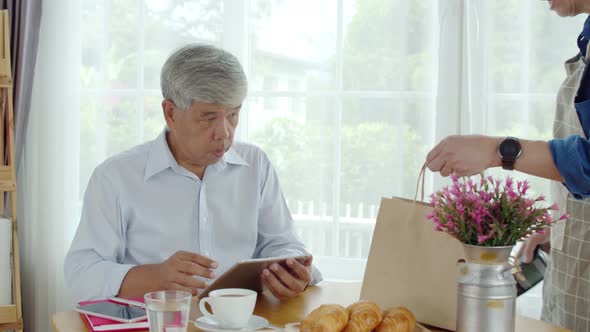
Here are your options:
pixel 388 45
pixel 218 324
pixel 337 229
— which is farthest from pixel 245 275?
pixel 388 45

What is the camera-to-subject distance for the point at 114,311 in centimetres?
159

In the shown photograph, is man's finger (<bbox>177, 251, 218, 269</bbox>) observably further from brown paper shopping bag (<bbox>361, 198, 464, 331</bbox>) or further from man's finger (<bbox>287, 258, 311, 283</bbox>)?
brown paper shopping bag (<bbox>361, 198, 464, 331</bbox>)

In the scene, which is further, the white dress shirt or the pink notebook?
the white dress shirt

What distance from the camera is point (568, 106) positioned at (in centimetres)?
194

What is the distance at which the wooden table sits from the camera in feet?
5.08

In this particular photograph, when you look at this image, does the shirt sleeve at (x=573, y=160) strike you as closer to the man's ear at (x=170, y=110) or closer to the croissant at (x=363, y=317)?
the croissant at (x=363, y=317)

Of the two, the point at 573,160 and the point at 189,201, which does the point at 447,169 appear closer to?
the point at 573,160

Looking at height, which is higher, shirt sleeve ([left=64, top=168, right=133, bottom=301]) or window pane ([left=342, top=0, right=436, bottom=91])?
window pane ([left=342, top=0, right=436, bottom=91])

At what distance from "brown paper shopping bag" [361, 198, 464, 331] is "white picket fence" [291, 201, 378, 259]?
139 centimetres

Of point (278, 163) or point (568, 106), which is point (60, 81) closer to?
point (278, 163)

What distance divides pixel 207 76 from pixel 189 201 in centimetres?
39

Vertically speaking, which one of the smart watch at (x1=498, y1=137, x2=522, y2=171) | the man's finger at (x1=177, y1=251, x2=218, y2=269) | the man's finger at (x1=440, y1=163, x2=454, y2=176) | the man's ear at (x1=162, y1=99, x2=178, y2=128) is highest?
the man's ear at (x1=162, y1=99, x2=178, y2=128)

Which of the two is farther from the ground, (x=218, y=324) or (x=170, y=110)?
(x=170, y=110)

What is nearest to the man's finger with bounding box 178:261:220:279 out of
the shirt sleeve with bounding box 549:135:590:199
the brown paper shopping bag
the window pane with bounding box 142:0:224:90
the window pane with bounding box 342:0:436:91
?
the brown paper shopping bag
